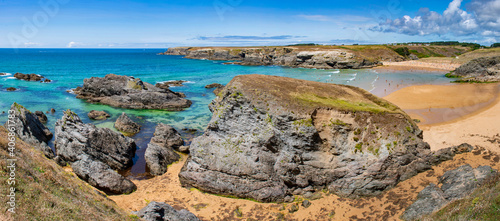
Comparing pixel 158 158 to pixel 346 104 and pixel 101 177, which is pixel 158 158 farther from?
pixel 346 104

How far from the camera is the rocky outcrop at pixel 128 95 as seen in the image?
44469 mm

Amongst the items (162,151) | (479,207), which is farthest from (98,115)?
(479,207)

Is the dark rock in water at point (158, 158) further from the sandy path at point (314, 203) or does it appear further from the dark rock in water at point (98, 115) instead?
the dark rock in water at point (98, 115)

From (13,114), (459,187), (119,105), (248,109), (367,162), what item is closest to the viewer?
(459,187)

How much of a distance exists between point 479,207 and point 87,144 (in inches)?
973

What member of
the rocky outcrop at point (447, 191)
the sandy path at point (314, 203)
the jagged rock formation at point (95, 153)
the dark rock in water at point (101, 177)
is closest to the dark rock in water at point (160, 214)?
the sandy path at point (314, 203)

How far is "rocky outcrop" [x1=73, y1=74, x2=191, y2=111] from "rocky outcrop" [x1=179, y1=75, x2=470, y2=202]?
2624cm

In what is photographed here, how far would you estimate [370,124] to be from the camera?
18484 millimetres

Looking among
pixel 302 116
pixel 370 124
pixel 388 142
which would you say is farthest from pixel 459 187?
pixel 302 116

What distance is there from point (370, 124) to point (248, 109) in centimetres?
832

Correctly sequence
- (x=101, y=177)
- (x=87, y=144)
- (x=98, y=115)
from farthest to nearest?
(x=98, y=115)
(x=87, y=144)
(x=101, y=177)

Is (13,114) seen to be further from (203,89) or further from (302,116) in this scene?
(203,89)

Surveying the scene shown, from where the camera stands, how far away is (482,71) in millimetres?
68062

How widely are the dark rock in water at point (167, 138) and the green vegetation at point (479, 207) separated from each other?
2170 centimetres
